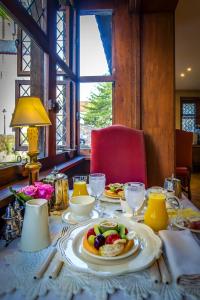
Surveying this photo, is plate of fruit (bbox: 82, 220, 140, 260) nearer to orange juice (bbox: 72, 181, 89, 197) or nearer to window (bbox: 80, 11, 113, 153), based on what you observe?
orange juice (bbox: 72, 181, 89, 197)

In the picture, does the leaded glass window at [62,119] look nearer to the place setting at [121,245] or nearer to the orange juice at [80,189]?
the orange juice at [80,189]

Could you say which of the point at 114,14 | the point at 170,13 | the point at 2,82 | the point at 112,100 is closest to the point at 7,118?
the point at 2,82

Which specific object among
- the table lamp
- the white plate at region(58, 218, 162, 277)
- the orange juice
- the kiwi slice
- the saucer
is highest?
the table lamp

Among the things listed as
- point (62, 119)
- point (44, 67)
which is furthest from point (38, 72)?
point (62, 119)

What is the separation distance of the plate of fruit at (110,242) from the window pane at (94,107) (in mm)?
2056

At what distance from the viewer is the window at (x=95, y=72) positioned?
2670 millimetres

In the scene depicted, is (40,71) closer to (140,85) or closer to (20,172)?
(20,172)

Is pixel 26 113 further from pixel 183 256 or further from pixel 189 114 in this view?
pixel 189 114

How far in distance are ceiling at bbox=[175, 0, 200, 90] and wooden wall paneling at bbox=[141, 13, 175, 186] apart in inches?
35.1

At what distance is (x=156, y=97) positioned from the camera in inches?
94.9

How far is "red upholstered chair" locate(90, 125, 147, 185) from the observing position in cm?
191

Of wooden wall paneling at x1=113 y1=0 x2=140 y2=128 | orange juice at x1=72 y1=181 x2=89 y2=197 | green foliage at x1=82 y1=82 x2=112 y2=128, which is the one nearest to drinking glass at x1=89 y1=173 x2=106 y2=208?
orange juice at x1=72 y1=181 x2=89 y2=197

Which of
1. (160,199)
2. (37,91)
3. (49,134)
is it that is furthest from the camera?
(49,134)

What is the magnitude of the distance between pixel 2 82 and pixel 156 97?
5.11ft
